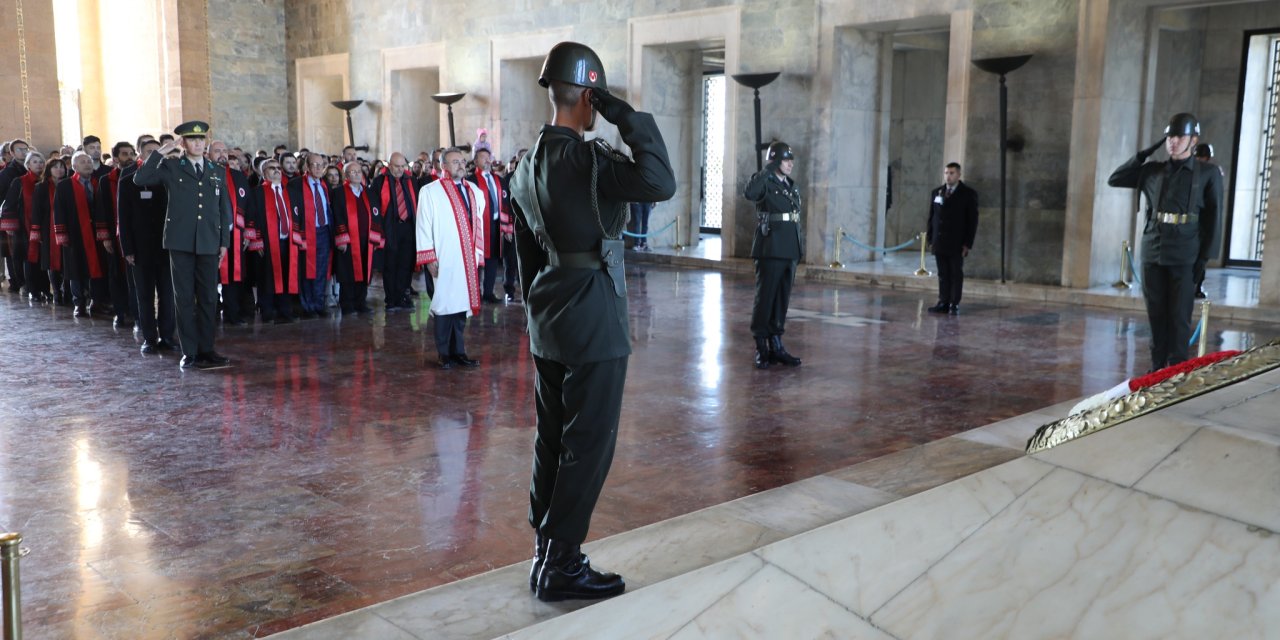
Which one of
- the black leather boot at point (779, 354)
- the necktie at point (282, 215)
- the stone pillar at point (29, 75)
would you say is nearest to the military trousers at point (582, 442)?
the black leather boot at point (779, 354)

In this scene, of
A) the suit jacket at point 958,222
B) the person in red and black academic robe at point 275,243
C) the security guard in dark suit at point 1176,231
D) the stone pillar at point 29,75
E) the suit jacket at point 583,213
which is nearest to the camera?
the suit jacket at point 583,213

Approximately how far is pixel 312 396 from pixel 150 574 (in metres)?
3.08

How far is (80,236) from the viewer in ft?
34.2

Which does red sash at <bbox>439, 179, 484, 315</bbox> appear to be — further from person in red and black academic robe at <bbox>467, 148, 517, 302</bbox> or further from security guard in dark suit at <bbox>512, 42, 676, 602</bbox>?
security guard in dark suit at <bbox>512, 42, 676, 602</bbox>

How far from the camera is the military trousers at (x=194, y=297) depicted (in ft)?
25.2

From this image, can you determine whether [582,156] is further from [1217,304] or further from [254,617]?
[1217,304]

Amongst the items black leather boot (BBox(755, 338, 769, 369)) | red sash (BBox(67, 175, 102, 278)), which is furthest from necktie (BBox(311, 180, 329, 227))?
black leather boot (BBox(755, 338, 769, 369))

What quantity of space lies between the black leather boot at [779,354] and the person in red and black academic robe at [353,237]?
474cm

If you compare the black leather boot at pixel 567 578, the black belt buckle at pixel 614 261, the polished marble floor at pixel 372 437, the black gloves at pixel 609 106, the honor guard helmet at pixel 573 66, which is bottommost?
the polished marble floor at pixel 372 437

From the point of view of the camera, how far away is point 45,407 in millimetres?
6461

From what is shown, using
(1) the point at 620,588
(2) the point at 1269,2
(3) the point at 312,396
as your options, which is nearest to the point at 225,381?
(3) the point at 312,396

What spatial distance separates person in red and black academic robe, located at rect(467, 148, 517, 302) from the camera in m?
11.6

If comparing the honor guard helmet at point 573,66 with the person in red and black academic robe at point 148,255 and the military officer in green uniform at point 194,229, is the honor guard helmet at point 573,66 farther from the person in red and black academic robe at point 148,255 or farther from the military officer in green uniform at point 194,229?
the person in red and black academic robe at point 148,255

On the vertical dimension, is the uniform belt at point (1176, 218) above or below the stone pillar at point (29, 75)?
below
